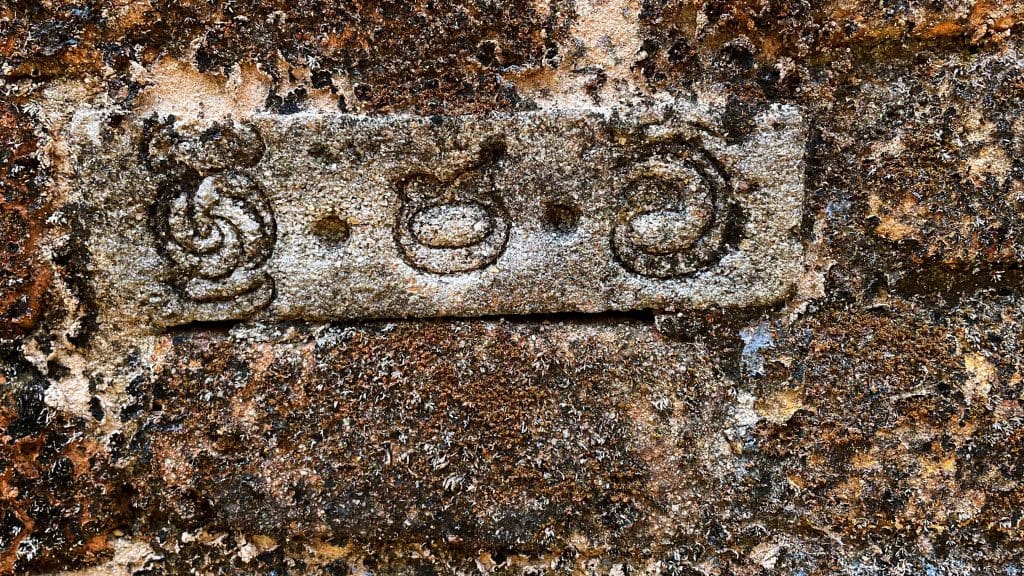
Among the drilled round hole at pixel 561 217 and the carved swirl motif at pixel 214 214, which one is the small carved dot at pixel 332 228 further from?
the drilled round hole at pixel 561 217

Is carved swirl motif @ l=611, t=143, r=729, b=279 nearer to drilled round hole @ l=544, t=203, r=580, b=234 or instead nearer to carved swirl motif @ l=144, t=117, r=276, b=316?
drilled round hole @ l=544, t=203, r=580, b=234

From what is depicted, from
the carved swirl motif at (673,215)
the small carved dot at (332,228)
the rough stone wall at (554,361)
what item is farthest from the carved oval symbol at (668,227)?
the small carved dot at (332,228)

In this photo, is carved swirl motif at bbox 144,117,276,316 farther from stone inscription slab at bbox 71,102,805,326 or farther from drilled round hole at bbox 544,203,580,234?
drilled round hole at bbox 544,203,580,234

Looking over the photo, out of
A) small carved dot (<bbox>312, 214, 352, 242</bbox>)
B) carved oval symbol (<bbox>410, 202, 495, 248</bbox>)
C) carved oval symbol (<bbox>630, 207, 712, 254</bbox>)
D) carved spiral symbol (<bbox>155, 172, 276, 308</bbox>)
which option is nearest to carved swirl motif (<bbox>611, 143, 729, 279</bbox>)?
carved oval symbol (<bbox>630, 207, 712, 254</bbox>)

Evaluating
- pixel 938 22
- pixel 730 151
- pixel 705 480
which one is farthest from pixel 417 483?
pixel 938 22

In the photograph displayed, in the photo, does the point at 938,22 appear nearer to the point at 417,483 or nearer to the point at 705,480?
the point at 705,480

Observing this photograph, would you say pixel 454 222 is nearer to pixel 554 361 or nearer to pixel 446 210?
pixel 446 210
